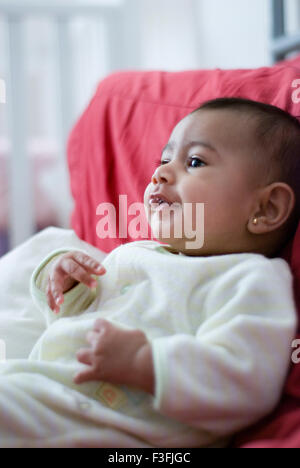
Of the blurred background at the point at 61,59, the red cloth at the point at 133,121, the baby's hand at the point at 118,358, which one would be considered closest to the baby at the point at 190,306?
the baby's hand at the point at 118,358

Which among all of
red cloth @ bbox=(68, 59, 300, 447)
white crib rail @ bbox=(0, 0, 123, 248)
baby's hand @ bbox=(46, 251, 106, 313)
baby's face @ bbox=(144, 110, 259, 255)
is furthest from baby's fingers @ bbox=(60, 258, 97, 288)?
white crib rail @ bbox=(0, 0, 123, 248)

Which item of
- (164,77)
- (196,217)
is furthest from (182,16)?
(196,217)

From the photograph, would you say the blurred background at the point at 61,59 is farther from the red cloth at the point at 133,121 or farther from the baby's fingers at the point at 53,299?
the baby's fingers at the point at 53,299

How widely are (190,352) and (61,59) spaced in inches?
67.8

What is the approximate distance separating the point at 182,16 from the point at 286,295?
1851mm

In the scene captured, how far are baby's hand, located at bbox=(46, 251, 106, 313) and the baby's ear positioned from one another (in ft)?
0.71

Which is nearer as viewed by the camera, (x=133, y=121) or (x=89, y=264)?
(x=89, y=264)

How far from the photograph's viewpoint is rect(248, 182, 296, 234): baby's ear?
2.49ft

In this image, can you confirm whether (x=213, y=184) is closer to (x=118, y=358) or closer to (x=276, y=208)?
(x=276, y=208)

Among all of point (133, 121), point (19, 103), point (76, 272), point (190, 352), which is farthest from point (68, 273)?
point (19, 103)

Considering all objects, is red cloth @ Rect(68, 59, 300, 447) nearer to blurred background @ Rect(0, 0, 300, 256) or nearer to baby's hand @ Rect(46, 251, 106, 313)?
baby's hand @ Rect(46, 251, 106, 313)

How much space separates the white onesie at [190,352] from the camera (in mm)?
577

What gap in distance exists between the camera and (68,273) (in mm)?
788
